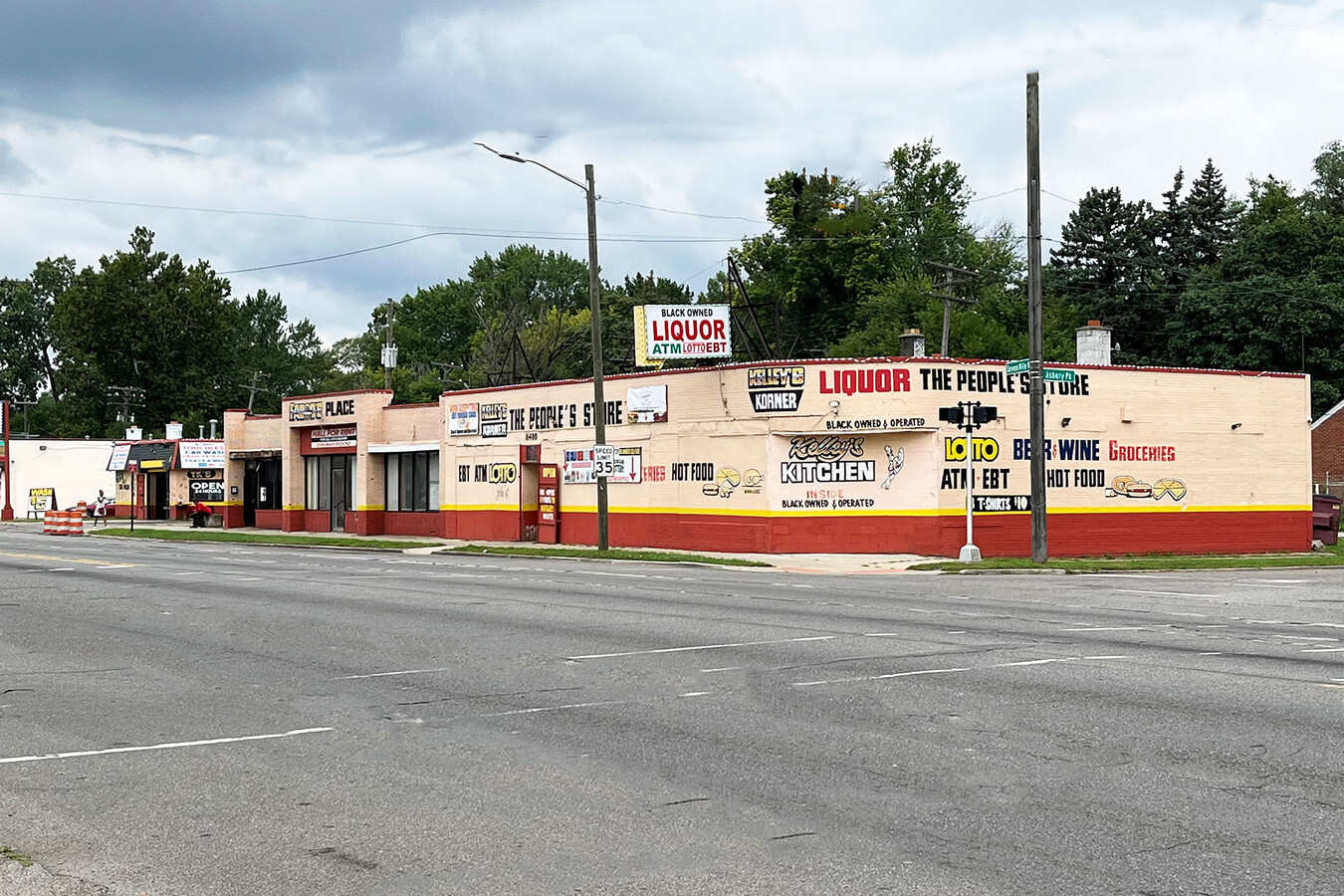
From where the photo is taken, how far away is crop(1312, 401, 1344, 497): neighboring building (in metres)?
56.8

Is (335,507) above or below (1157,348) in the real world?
below

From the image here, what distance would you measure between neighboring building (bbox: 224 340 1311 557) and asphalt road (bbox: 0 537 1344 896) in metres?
13.8

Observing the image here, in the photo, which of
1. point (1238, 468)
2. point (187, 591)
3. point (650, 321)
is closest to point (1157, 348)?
point (1238, 468)

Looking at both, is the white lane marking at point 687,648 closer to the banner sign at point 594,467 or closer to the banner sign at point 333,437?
the banner sign at point 594,467

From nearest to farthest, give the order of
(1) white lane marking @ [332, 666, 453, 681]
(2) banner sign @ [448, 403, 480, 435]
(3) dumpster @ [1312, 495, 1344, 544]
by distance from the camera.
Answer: (1) white lane marking @ [332, 666, 453, 681]
(3) dumpster @ [1312, 495, 1344, 544]
(2) banner sign @ [448, 403, 480, 435]

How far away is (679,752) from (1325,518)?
3305 cm

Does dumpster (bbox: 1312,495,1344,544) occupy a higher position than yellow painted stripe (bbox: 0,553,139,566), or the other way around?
dumpster (bbox: 1312,495,1344,544)

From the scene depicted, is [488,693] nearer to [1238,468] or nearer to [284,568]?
[284,568]

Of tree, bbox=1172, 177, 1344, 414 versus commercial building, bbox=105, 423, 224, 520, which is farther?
tree, bbox=1172, 177, 1344, 414

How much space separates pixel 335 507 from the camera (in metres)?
49.2

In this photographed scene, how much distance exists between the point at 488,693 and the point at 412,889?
5.22 metres

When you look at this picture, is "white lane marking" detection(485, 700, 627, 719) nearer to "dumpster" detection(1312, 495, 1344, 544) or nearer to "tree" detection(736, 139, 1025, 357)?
"dumpster" detection(1312, 495, 1344, 544)

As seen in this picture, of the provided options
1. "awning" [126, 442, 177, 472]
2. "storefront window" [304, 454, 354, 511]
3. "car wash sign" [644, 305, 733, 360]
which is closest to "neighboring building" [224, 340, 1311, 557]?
"car wash sign" [644, 305, 733, 360]

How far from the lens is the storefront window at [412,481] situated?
44562 mm
